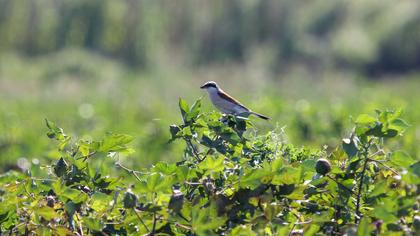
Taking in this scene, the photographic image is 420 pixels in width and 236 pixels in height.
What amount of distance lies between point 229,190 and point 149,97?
24357 mm

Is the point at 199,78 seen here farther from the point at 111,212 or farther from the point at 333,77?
the point at 111,212

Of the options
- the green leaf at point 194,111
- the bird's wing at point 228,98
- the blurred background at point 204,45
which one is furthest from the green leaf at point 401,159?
the blurred background at point 204,45

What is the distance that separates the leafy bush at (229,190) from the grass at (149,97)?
513 centimetres

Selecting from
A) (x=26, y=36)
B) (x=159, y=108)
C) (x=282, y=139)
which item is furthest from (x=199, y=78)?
(x=282, y=139)

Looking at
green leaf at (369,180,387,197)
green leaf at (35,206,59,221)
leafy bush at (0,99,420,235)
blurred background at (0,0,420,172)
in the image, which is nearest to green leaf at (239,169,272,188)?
leafy bush at (0,99,420,235)

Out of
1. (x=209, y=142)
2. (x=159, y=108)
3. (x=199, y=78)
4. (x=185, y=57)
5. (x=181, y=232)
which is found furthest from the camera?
(x=185, y=57)

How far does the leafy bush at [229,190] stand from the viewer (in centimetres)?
257

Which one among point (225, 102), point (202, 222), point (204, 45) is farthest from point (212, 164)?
point (204, 45)

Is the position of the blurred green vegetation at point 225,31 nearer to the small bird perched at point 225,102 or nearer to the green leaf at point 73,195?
the small bird perched at point 225,102

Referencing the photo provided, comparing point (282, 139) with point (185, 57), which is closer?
point (282, 139)

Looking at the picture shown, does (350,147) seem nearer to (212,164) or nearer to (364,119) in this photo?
(364,119)

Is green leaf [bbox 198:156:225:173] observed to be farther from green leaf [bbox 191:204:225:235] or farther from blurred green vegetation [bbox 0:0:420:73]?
blurred green vegetation [bbox 0:0:420:73]

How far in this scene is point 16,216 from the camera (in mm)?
2857

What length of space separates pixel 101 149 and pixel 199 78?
35579 millimetres
